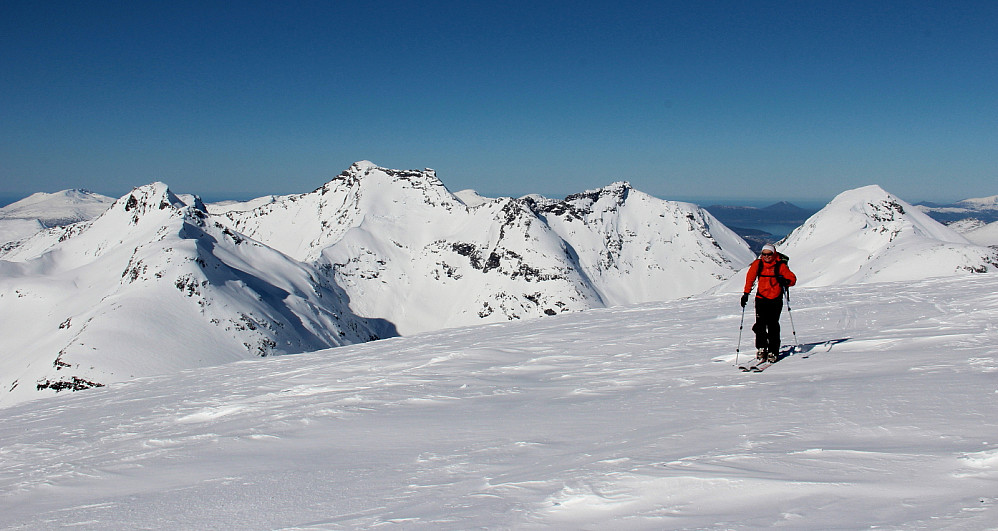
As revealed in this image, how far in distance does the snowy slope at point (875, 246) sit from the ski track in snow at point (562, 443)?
186 feet

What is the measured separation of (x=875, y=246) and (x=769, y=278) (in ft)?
327

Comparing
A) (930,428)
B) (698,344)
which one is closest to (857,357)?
(698,344)

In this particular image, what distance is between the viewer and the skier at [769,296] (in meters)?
10.5

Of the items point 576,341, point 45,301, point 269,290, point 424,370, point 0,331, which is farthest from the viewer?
point 269,290

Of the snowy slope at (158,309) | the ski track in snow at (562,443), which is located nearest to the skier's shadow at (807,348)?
the ski track in snow at (562,443)

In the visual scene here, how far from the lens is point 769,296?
10.8 meters

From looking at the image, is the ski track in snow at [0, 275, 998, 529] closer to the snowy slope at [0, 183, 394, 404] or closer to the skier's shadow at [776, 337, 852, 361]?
the skier's shadow at [776, 337, 852, 361]

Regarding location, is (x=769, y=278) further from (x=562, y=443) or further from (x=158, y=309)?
(x=158, y=309)

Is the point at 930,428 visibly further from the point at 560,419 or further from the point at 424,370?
the point at 424,370

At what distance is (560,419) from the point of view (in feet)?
26.2

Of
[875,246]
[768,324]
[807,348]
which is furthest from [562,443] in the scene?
[875,246]

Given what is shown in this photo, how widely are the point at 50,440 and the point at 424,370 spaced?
702 cm

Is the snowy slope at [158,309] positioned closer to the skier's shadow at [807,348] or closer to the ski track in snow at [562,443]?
the ski track in snow at [562,443]

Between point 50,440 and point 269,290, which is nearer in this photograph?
point 50,440
